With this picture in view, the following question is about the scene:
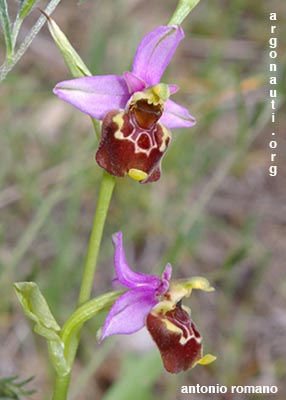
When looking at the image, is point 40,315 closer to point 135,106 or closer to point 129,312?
point 129,312

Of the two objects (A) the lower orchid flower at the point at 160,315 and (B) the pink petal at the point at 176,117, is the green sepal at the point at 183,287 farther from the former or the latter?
(B) the pink petal at the point at 176,117

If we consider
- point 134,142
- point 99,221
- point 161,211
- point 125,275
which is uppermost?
point 134,142

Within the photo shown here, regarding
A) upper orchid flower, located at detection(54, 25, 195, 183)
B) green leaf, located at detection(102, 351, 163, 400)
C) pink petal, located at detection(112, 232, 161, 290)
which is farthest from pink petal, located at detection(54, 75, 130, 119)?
green leaf, located at detection(102, 351, 163, 400)

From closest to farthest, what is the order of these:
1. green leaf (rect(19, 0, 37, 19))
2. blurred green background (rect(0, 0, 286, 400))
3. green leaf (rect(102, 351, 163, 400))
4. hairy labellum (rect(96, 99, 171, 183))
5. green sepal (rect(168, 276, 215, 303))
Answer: green leaf (rect(19, 0, 37, 19)) → hairy labellum (rect(96, 99, 171, 183)) → green sepal (rect(168, 276, 215, 303)) → green leaf (rect(102, 351, 163, 400)) → blurred green background (rect(0, 0, 286, 400))

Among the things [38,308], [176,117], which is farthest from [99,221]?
[176,117]

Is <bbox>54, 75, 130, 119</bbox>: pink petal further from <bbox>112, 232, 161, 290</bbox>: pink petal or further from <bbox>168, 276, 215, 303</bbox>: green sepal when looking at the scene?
<bbox>168, 276, 215, 303</bbox>: green sepal
